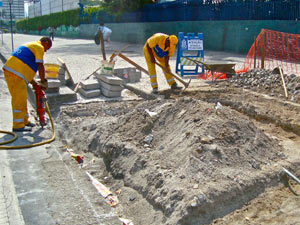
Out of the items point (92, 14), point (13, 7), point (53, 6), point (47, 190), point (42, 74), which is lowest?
point (47, 190)

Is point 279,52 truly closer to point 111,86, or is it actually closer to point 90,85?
point 111,86

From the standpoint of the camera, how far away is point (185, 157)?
383 cm

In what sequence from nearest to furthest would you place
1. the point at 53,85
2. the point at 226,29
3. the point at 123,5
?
the point at 53,85 → the point at 226,29 → the point at 123,5

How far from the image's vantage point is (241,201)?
11.4 feet

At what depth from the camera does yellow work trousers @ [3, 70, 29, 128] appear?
5.41 meters

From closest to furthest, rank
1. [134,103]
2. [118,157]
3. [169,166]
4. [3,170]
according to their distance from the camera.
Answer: [169,166] → [3,170] → [118,157] → [134,103]

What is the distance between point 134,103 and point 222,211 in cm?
447

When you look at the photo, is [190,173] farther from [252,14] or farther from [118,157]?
[252,14]

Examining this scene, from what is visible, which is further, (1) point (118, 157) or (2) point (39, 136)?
(2) point (39, 136)

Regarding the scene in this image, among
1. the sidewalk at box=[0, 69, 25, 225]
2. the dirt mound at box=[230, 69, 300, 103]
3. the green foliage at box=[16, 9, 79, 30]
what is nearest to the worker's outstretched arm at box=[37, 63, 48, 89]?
the sidewalk at box=[0, 69, 25, 225]

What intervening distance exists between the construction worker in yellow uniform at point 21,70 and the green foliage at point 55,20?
3771cm

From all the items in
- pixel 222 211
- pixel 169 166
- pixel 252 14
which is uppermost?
pixel 252 14

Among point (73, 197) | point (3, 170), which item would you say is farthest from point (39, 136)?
point (73, 197)

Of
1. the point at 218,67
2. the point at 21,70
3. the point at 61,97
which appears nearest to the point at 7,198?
the point at 21,70
